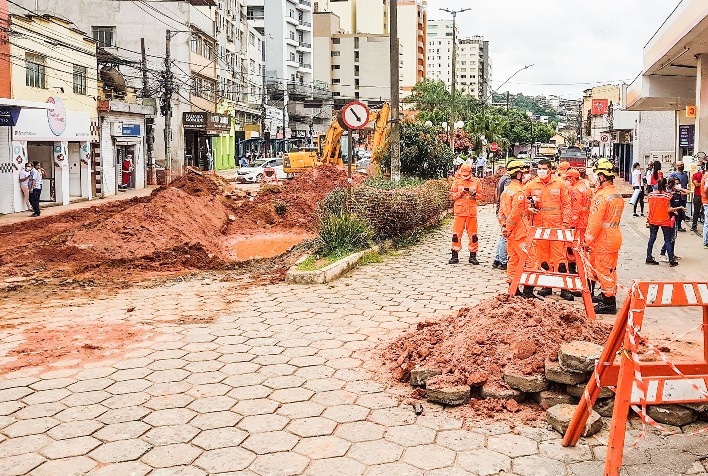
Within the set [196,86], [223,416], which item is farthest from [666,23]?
[196,86]

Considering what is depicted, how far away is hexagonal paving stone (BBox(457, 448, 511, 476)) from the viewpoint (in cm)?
436

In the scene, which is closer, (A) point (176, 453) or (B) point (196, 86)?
(A) point (176, 453)

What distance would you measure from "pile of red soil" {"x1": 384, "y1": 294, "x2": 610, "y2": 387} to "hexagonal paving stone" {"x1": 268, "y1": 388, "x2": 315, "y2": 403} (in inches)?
31.3

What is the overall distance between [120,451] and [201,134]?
Answer: 4847 cm

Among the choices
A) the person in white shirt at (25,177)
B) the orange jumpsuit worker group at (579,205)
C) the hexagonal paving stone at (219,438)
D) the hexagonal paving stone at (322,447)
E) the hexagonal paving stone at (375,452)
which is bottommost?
the hexagonal paving stone at (375,452)

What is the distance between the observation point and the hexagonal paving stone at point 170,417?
5.12 meters

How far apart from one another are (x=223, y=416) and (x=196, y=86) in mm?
45771

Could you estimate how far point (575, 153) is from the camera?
46.1 m

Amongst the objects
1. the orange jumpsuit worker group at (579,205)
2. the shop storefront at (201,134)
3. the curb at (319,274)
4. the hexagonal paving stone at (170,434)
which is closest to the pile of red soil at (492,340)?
the hexagonal paving stone at (170,434)

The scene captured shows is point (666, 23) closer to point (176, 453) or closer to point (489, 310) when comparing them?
point (489, 310)

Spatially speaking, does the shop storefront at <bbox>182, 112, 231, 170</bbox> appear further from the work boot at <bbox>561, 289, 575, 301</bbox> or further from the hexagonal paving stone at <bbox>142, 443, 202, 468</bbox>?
the hexagonal paving stone at <bbox>142, 443, 202, 468</bbox>

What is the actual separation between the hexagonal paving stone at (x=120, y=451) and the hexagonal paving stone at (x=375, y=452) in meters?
1.36

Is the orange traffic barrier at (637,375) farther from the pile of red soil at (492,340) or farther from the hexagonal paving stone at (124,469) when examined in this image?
the hexagonal paving stone at (124,469)

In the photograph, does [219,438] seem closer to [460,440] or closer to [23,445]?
[23,445]
